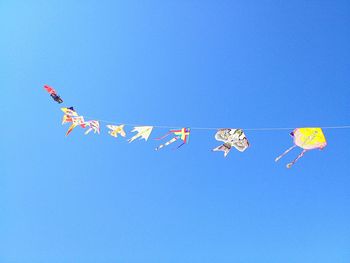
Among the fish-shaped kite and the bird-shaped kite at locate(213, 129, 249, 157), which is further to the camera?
the fish-shaped kite

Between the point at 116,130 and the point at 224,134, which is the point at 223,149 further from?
the point at 116,130

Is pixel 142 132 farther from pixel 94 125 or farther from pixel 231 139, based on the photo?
pixel 231 139

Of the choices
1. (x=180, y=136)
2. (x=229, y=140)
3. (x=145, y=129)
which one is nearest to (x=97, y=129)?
(x=145, y=129)

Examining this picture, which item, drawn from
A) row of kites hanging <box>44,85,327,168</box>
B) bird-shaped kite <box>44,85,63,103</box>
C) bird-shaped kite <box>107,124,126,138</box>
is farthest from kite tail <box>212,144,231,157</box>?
bird-shaped kite <box>44,85,63,103</box>

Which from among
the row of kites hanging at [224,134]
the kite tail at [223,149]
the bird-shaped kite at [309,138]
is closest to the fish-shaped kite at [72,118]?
the row of kites hanging at [224,134]

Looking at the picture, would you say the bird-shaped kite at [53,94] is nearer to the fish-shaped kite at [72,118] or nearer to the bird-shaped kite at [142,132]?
the fish-shaped kite at [72,118]

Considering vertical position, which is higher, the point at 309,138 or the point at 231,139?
the point at 309,138

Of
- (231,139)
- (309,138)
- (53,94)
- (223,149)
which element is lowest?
(53,94)

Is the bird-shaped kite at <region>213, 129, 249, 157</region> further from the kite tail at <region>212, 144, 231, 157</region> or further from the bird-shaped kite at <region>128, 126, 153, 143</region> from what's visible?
the bird-shaped kite at <region>128, 126, 153, 143</region>

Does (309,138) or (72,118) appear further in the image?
(72,118)

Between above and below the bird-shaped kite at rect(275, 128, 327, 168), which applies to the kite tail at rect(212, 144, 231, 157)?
below

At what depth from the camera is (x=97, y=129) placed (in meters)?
7.01

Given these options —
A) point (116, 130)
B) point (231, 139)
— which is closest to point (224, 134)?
point (231, 139)

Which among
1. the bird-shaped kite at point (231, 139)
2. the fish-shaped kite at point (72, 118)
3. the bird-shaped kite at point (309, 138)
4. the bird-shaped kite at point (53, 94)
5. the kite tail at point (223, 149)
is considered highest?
the bird-shaped kite at point (309, 138)
